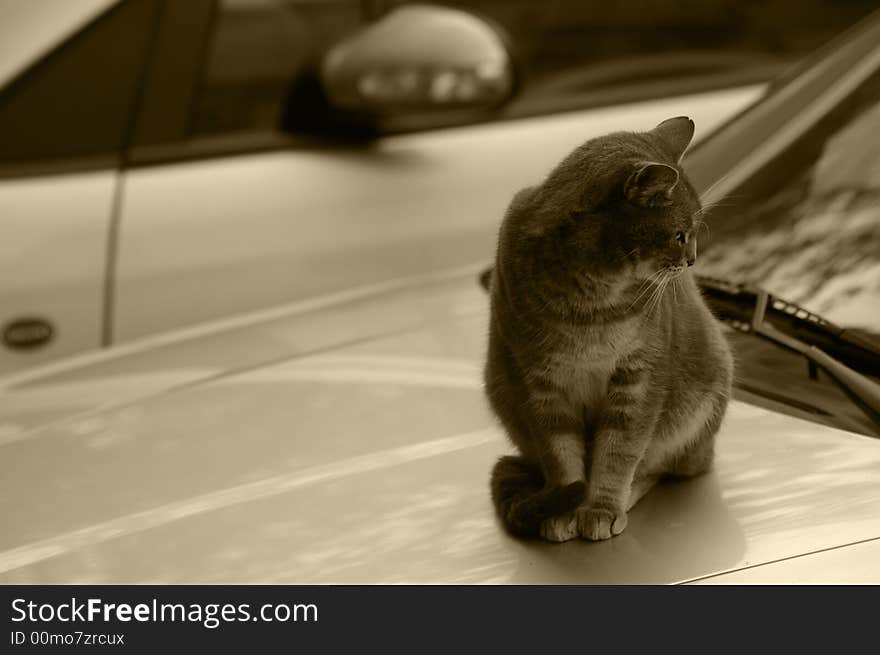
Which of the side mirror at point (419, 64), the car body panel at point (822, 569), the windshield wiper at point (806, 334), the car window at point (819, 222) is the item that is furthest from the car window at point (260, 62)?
the car body panel at point (822, 569)

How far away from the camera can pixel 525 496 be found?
1712 millimetres

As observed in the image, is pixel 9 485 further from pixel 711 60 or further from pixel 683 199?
pixel 711 60

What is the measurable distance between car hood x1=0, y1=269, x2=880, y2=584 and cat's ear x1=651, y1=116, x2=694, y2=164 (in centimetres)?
39

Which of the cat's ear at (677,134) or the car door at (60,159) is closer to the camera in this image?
the cat's ear at (677,134)

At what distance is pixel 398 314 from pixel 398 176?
982 millimetres

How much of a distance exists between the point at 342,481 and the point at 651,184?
0.59m

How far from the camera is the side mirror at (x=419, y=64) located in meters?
3.13

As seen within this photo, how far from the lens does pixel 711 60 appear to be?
393 centimetres

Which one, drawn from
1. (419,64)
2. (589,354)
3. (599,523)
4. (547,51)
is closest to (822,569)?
(599,523)

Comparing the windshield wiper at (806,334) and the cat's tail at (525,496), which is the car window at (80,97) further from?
the cat's tail at (525,496)

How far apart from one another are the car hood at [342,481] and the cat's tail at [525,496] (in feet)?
0.07

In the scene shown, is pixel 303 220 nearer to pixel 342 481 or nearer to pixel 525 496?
pixel 342 481

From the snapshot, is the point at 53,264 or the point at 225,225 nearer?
the point at 53,264

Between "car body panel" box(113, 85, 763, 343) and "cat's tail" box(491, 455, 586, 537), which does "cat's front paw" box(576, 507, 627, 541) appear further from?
"car body panel" box(113, 85, 763, 343)
